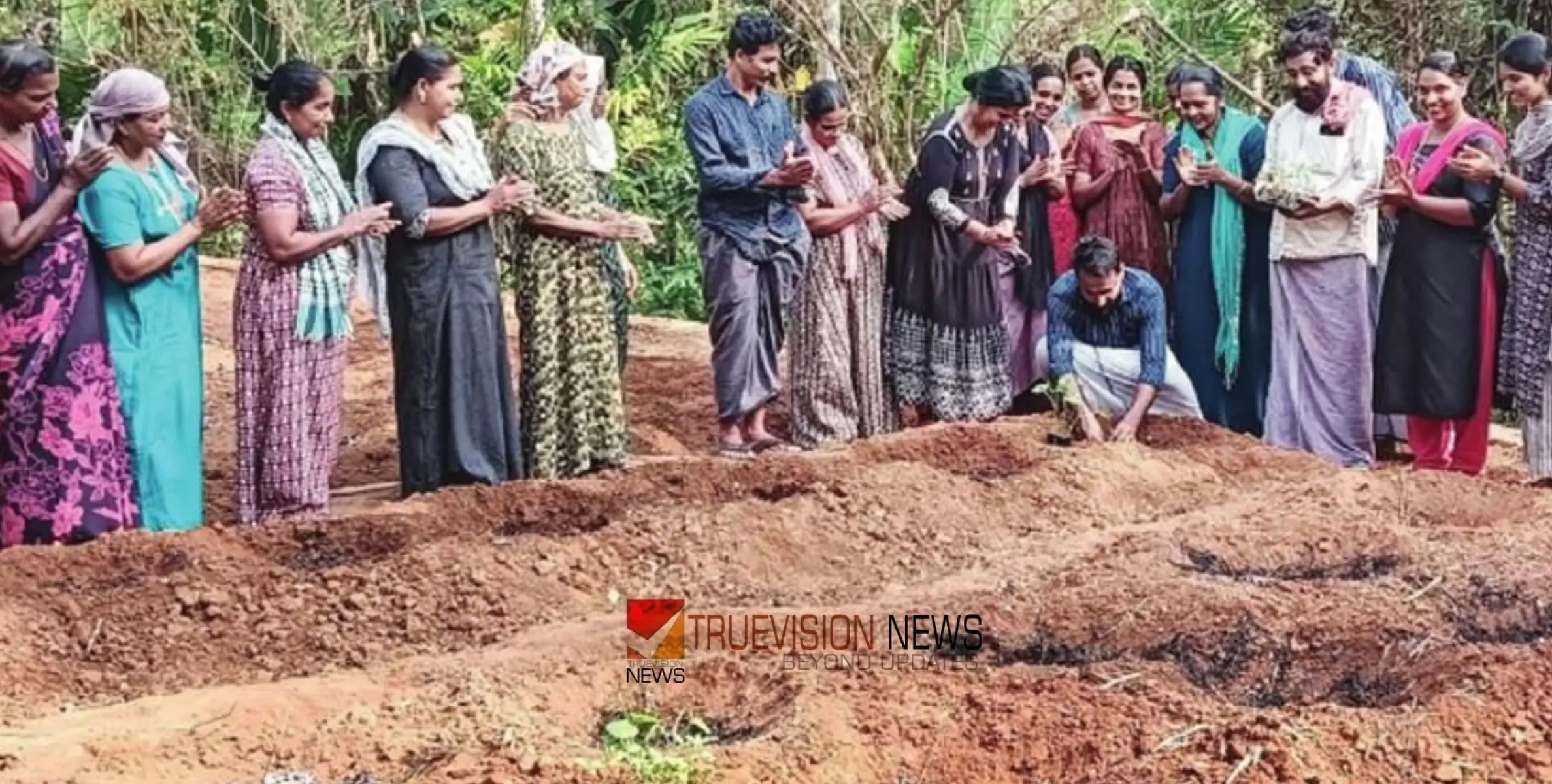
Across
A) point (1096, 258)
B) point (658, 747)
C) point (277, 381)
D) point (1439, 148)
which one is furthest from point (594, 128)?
point (658, 747)

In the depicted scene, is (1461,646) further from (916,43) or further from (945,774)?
(916,43)

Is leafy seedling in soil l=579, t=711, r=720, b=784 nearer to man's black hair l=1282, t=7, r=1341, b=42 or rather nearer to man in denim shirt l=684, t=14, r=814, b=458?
man in denim shirt l=684, t=14, r=814, b=458

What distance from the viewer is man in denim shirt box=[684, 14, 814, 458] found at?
22.3 feet

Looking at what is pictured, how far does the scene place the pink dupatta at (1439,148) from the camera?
641cm

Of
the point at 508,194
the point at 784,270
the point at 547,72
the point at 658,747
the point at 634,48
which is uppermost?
the point at 634,48

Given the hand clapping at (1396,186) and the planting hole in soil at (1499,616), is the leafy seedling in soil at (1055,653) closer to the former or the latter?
the planting hole in soil at (1499,616)

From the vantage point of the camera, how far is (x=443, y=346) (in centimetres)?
604

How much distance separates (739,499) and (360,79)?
7.35m

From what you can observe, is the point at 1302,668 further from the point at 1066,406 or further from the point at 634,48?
the point at 634,48

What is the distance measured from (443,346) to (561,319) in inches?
18.7

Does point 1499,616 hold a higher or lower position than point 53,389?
lower

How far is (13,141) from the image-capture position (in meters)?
5.30

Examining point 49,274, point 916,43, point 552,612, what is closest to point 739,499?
point 552,612

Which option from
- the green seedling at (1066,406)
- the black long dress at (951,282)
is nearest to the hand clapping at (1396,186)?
the green seedling at (1066,406)
